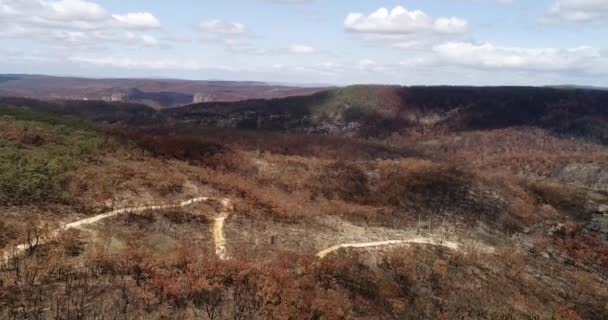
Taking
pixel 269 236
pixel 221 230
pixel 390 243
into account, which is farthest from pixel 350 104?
pixel 221 230

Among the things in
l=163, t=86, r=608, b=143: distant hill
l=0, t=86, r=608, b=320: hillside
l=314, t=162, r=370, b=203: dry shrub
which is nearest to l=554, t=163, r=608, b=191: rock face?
l=0, t=86, r=608, b=320: hillside

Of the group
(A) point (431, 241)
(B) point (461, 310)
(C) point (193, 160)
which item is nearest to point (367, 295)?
(B) point (461, 310)

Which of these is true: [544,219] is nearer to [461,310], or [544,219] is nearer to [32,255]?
[461,310]

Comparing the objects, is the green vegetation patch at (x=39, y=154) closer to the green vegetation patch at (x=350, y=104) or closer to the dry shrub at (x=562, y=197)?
the dry shrub at (x=562, y=197)

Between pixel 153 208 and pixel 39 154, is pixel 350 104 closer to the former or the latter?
pixel 39 154

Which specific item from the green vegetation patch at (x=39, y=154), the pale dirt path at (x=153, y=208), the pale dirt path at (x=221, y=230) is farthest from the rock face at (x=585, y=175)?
the green vegetation patch at (x=39, y=154)

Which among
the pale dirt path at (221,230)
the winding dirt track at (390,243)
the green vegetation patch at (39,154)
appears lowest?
the winding dirt track at (390,243)
